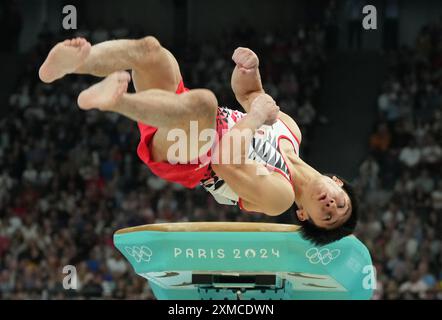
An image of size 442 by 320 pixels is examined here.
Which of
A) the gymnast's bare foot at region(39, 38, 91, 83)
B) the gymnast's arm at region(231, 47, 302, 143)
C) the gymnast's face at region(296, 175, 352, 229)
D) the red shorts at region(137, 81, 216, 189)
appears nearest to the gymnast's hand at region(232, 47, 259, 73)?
the gymnast's arm at region(231, 47, 302, 143)

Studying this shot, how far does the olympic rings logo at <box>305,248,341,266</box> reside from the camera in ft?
18.5

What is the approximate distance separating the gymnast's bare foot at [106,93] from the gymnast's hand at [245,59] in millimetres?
1125

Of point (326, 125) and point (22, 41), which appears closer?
point (326, 125)

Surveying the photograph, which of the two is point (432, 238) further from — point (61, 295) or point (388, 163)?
point (61, 295)

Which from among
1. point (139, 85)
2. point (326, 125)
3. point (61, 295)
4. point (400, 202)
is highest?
point (139, 85)

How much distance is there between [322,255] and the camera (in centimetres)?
565

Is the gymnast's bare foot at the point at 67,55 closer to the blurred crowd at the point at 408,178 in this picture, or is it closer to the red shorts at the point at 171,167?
the red shorts at the point at 171,167

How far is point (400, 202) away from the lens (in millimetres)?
11031

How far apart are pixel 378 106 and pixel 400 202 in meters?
1.99

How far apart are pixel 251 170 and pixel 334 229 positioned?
0.96 m

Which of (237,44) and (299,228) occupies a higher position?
(237,44)

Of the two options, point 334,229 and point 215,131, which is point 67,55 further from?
point 334,229

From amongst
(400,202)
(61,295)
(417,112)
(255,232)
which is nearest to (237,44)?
(417,112)

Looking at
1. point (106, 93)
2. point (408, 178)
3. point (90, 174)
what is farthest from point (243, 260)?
point (90, 174)
